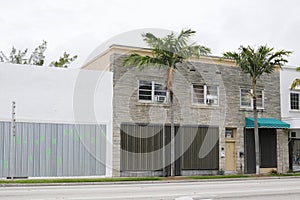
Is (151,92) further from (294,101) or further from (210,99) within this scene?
(294,101)

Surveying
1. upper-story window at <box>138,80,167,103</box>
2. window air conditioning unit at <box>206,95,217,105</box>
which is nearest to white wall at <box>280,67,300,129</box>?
window air conditioning unit at <box>206,95,217,105</box>

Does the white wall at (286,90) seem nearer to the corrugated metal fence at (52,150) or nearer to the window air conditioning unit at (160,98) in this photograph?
the window air conditioning unit at (160,98)

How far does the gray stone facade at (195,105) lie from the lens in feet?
85.9

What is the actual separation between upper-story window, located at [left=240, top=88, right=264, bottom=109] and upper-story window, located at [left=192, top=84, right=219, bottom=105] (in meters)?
1.87

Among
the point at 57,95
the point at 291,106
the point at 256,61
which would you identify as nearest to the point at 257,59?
the point at 256,61

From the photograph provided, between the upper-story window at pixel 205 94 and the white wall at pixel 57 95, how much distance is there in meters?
5.39

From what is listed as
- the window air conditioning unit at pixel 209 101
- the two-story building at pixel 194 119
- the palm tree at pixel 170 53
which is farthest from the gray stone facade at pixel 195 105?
the palm tree at pixel 170 53

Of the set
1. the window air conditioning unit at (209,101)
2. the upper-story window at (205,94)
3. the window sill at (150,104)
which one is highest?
the upper-story window at (205,94)

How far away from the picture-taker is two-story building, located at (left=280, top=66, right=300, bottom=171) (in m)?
31.6

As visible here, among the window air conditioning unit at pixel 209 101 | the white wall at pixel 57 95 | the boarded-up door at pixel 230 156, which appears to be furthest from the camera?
the boarded-up door at pixel 230 156

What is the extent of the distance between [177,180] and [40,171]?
654 cm

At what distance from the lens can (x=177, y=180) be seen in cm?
2361

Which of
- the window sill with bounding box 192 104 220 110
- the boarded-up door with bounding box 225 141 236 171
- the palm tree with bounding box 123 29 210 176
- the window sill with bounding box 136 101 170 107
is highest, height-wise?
the palm tree with bounding box 123 29 210 176

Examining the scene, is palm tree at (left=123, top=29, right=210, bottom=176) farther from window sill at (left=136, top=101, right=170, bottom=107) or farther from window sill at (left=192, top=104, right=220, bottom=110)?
window sill at (left=192, top=104, right=220, bottom=110)
